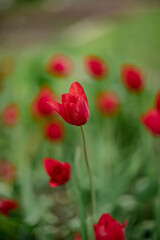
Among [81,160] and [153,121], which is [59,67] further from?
[153,121]

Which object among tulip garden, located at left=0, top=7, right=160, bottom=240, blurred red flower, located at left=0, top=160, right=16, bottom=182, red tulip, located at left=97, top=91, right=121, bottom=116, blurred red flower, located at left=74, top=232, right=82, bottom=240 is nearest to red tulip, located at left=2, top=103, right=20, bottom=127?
tulip garden, located at left=0, top=7, right=160, bottom=240

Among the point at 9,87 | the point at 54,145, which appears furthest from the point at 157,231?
the point at 9,87

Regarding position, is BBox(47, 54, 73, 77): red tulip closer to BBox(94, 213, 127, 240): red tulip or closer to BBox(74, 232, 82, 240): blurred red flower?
BBox(74, 232, 82, 240): blurred red flower

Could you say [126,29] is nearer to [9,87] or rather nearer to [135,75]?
[9,87]

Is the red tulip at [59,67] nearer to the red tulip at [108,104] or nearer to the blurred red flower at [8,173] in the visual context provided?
the red tulip at [108,104]

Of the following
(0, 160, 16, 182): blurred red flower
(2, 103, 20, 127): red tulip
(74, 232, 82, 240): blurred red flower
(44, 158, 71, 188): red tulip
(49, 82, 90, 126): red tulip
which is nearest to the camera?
(49, 82, 90, 126): red tulip

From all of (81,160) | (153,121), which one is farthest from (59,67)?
(153,121)

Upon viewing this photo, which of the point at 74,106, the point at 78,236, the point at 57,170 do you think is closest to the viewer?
the point at 74,106
